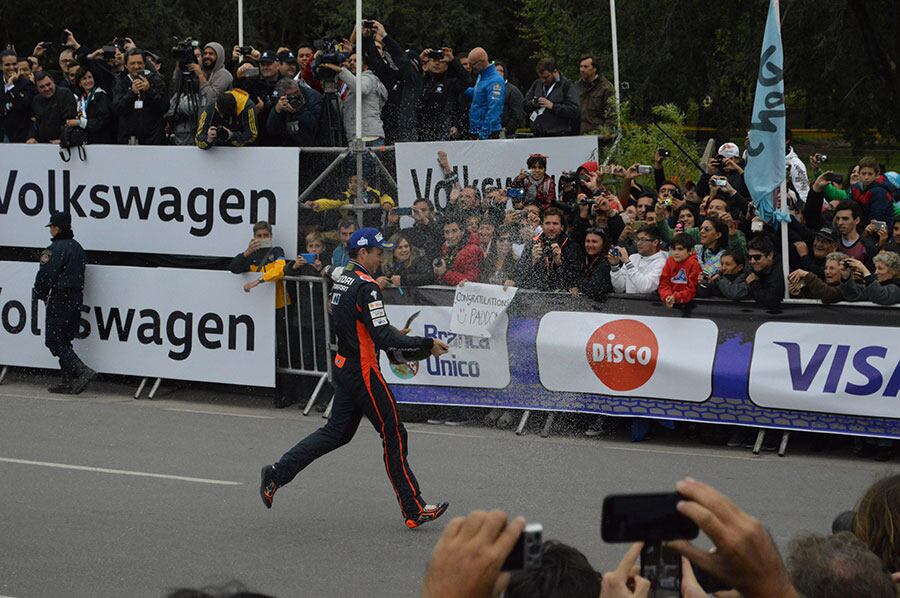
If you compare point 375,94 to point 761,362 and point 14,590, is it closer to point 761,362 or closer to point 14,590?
point 761,362

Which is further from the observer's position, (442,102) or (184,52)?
(442,102)

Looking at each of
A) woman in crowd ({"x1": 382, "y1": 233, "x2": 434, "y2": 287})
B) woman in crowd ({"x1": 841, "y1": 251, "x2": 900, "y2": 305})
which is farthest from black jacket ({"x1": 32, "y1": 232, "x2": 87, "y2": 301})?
woman in crowd ({"x1": 841, "y1": 251, "x2": 900, "y2": 305})

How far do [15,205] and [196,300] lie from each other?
8.29ft

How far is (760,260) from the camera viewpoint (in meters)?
10.7

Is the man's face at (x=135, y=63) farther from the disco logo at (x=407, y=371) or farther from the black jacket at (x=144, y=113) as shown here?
the disco logo at (x=407, y=371)

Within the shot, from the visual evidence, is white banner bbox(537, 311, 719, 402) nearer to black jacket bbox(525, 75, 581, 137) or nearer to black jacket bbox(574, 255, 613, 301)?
black jacket bbox(574, 255, 613, 301)

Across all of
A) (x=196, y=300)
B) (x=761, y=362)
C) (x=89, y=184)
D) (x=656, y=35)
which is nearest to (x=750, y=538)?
(x=761, y=362)

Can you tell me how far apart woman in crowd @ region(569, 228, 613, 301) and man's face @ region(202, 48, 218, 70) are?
497 centimetres

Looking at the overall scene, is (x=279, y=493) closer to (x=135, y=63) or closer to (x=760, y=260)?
(x=760, y=260)

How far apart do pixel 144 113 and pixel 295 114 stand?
6.04 feet

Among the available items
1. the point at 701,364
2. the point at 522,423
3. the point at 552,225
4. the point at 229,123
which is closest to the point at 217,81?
the point at 229,123

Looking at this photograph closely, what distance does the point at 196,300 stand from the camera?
43.4ft

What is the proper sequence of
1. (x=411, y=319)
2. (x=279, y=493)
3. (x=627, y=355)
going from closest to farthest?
(x=279, y=493) < (x=627, y=355) < (x=411, y=319)

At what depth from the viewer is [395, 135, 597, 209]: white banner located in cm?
1305
